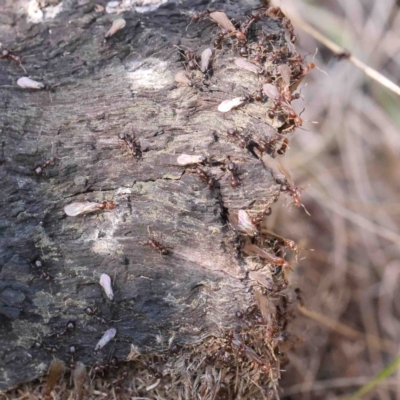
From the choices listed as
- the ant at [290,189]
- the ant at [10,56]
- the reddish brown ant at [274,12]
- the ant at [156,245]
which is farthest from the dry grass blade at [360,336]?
the ant at [10,56]

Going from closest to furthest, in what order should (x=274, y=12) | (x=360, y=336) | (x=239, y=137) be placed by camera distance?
1. (x=239, y=137)
2. (x=274, y=12)
3. (x=360, y=336)

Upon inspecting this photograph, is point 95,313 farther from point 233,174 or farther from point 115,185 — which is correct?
point 233,174

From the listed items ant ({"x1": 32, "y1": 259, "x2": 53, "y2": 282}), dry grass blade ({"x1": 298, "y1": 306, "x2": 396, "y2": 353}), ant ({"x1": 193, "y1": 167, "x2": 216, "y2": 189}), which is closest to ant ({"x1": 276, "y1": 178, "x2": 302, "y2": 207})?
ant ({"x1": 193, "y1": 167, "x2": 216, "y2": 189})

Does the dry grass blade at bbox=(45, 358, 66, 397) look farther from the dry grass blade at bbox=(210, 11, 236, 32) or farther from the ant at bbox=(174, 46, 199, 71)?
the dry grass blade at bbox=(210, 11, 236, 32)

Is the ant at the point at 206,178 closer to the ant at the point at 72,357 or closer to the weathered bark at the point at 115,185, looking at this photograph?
the weathered bark at the point at 115,185

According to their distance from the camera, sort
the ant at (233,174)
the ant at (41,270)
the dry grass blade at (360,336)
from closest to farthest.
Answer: the ant at (233,174) → the ant at (41,270) → the dry grass blade at (360,336)

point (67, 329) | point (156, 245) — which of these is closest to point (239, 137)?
point (156, 245)
